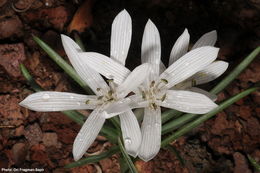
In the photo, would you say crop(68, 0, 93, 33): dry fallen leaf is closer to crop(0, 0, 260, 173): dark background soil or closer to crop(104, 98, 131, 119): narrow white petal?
crop(0, 0, 260, 173): dark background soil

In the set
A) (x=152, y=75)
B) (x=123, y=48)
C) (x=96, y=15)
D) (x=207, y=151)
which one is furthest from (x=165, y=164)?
(x=96, y=15)

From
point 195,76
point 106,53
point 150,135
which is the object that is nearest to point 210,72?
point 195,76

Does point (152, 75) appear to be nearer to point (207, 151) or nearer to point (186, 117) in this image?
point (186, 117)

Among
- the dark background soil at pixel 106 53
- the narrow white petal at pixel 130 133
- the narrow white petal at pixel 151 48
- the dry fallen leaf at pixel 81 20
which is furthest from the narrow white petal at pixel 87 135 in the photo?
the dry fallen leaf at pixel 81 20

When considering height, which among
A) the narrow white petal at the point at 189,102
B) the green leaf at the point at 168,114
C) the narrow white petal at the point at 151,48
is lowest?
the green leaf at the point at 168,114

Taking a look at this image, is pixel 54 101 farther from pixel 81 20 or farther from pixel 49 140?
pixel 81 20

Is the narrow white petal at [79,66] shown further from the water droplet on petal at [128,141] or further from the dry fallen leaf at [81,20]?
the dry fallen leaf at [81,20]
